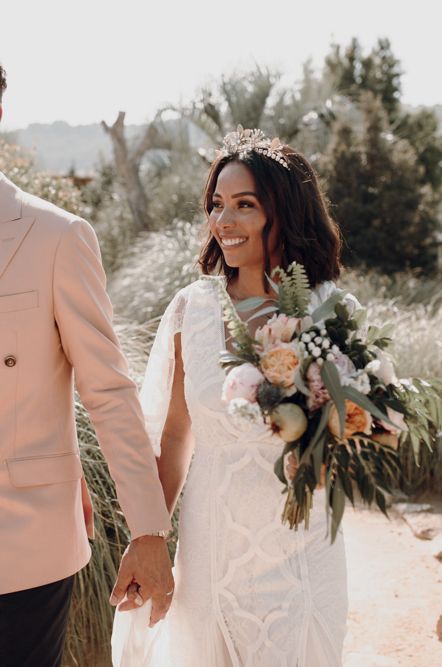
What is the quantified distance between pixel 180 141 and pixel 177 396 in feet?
59.9

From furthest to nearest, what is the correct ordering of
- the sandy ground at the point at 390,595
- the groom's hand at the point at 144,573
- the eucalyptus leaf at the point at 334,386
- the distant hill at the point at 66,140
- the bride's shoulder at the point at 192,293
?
the distant hill at the point at 66,140 → the sandy ground at the point at 390,595 → the bride's shoulder at the point at 192,293 → the groom's hand at the point at 144,573 → the eucalyptus leaf at the point at 334,386

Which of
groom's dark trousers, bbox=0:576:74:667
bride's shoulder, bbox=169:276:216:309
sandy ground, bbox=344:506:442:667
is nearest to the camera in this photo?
groom's dark trousers, bbox=0:576:74:667

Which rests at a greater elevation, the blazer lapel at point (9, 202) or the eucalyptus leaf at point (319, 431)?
the blazer lapel at point (9, 202)

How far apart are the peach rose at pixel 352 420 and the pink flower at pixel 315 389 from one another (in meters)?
0.04

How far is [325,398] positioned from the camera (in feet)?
6.94

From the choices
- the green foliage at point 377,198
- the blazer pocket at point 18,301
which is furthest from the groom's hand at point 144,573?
the green foliage at point 377,198

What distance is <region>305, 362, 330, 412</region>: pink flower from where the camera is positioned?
2.11 metres

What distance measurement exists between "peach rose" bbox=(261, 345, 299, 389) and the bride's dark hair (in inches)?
31.1

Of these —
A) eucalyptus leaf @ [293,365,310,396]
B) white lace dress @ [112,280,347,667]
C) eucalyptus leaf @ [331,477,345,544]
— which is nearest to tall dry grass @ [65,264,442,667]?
white lace dress @ [112,280,347,667]

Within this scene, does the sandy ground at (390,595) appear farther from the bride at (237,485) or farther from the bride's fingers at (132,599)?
the bride's fingers at (132,599)

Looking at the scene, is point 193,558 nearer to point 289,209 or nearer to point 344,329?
point 344,329

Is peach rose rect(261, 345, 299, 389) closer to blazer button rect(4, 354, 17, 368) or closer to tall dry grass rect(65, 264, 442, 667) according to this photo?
blazer button rect(4, 354, 17, 368)

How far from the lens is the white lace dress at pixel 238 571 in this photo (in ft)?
8.48

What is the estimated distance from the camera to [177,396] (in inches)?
115
